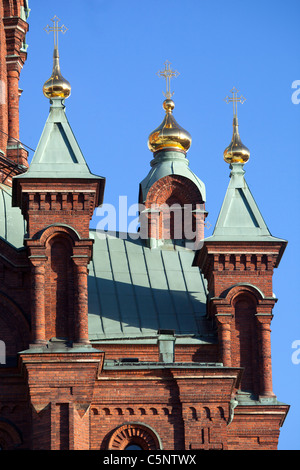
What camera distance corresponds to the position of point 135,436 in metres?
51.1

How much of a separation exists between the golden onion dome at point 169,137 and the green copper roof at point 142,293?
17.8 feet

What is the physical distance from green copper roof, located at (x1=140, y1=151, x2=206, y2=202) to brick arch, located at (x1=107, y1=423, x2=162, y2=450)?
13.2 meters

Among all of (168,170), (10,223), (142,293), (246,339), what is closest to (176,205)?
(168,170)

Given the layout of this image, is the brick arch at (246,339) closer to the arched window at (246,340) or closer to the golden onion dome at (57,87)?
the arched window at (246,340)

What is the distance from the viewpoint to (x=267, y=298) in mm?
54188

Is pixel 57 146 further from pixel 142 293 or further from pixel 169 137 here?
pixel 169 137

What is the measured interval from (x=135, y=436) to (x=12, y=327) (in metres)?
4.57

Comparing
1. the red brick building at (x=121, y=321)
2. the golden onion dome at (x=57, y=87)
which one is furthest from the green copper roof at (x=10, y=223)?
the golden onion dome at (x=57, y=87)

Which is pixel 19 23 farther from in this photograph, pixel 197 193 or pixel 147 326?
pixel 147 326

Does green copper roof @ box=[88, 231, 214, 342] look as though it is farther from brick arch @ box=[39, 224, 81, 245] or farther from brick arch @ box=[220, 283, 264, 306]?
brick arch @ box=[39, 224, 81, 245]

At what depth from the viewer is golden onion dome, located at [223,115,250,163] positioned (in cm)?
5791

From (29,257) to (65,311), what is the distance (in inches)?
66.7
